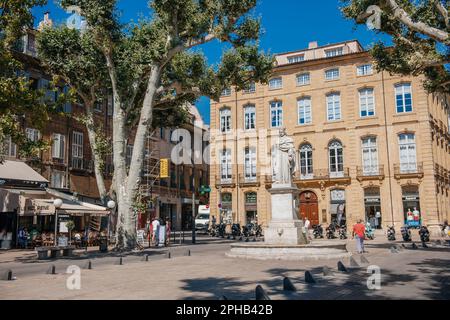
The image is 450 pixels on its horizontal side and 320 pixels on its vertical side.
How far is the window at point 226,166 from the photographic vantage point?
4256 centimetres

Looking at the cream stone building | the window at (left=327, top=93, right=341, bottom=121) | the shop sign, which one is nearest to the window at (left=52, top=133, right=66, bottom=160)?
the cream stone building

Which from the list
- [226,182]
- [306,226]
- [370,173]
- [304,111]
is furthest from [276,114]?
[306,226]

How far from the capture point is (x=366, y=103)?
37812 mm

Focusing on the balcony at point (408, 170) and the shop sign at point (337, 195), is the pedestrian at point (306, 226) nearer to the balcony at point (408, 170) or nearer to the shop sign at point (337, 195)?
the shop sign at point (337, 195)

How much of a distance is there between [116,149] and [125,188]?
2.03 m

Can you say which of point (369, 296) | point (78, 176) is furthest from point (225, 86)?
point (369, 296)

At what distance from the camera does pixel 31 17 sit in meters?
15.7

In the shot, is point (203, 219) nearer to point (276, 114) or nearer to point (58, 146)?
point (276, 114)

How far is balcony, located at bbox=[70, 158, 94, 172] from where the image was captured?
30514mm

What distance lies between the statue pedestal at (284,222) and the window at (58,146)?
58.5ft

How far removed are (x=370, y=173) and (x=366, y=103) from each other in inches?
239

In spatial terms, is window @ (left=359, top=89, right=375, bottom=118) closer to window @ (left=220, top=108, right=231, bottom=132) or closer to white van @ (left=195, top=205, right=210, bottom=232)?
window @ (left=220, top=108, right=231, bottom=132)

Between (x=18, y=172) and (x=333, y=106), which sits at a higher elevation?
(x=333, y=106)

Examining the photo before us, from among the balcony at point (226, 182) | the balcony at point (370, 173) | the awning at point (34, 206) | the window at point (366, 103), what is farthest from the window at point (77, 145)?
the window at point (366, 103)
